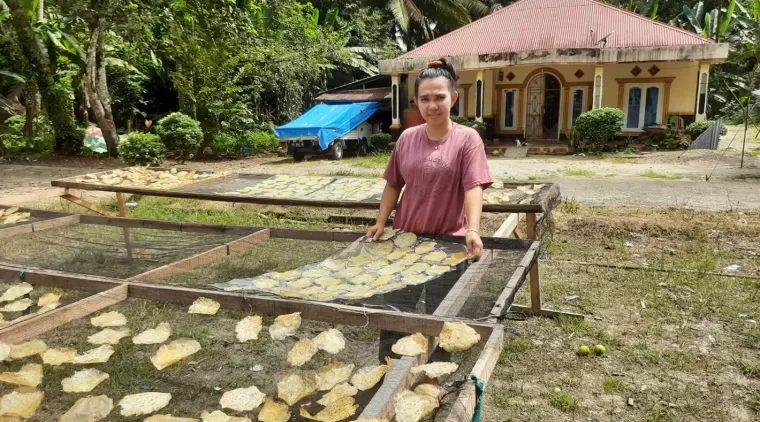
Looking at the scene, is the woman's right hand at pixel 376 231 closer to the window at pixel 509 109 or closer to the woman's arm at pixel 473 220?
the woman's arm at pixel 473 220

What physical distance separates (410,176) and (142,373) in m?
1.62

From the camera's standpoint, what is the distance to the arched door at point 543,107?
51.0 feet

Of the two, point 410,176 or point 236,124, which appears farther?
point 236,124

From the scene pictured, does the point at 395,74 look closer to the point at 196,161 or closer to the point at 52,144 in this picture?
the point at 196,161

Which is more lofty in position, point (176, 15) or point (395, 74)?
point (176, 15)

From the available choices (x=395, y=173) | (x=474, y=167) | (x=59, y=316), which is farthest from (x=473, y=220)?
(x=59, y=316)

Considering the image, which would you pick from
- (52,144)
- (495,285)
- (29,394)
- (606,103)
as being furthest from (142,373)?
(606,103)

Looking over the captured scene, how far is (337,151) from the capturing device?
13977 millimetres

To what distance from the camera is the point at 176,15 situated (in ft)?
41.7

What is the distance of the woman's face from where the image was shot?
7.52ft

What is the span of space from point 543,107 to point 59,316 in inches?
600

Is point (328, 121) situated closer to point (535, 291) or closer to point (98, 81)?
point (98, 81)

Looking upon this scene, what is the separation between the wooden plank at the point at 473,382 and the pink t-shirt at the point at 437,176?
0.91 meters

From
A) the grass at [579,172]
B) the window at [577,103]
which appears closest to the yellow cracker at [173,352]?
the grass at [579,172]
